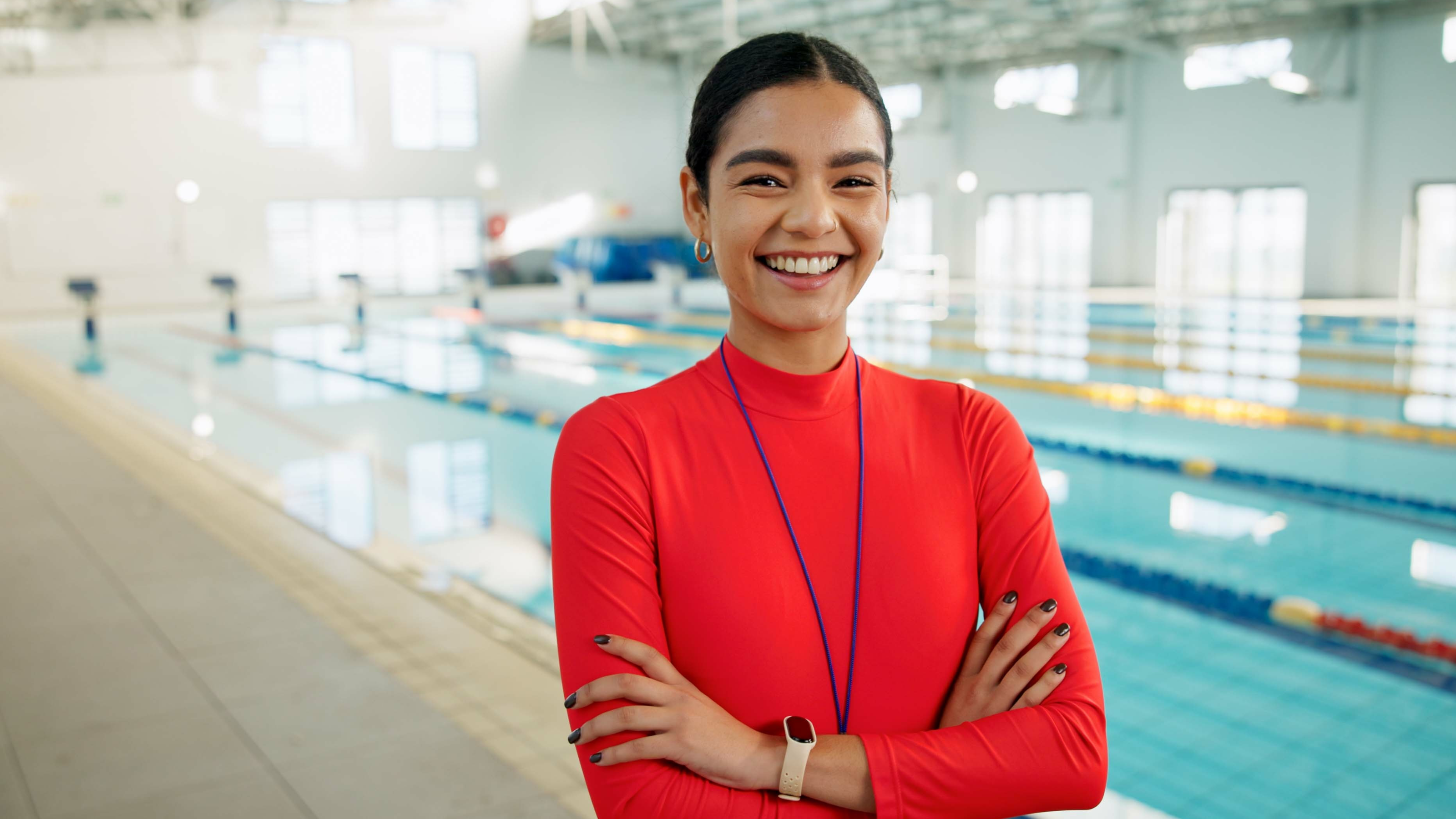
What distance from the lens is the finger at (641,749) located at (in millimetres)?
1038

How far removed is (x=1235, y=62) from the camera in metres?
17.4

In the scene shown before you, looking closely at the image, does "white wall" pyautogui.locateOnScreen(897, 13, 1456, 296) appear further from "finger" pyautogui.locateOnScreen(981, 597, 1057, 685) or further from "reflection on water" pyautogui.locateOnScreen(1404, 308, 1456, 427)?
"finger" pyautogui.locateOnScreen(981, 597, 1057, 685)

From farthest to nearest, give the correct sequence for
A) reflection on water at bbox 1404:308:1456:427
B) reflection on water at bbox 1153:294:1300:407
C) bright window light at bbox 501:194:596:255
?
bright window light at bbox 501:194:596:255 → reflection on water at bbox 1153:294:1300:407 → reflection on water at bbox 1404:308:1456:427

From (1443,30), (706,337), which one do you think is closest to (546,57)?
(706,337)

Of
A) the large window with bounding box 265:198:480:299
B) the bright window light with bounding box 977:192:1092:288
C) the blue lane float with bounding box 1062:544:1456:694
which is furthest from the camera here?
the bright window light with bounding box 977:192:1092:288

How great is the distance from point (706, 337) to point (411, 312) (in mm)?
6744

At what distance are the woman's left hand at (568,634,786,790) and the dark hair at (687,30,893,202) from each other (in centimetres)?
49

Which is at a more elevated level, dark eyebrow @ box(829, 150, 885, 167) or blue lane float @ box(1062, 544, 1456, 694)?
dark eyebrow @ box(829, 150, 885, 167)

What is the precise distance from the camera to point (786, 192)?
1.07 meters

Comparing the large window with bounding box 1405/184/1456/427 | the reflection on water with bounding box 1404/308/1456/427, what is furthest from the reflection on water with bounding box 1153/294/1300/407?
the large window with bounding box 1405/184/1456/427

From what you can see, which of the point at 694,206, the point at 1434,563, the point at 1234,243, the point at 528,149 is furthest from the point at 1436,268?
the point at 694,206

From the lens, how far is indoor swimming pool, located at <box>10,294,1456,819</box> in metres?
3.28

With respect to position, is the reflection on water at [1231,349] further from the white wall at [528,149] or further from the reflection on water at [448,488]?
the reflection on water at [448,488]

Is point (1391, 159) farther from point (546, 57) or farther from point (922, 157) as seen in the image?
point (546, 57)
